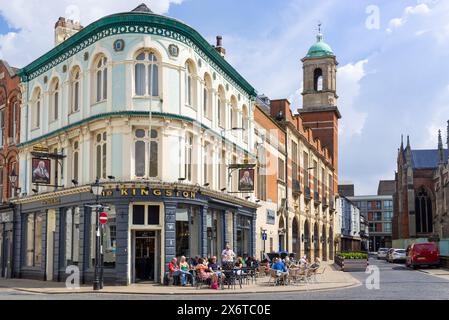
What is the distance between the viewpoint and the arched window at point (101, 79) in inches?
1091

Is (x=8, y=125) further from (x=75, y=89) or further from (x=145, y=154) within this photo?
(x=145, y=154)

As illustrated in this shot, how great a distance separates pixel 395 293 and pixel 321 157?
45793 mm

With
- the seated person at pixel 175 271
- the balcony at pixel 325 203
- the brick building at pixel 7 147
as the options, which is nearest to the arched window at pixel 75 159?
the brick building at pixel 7 147

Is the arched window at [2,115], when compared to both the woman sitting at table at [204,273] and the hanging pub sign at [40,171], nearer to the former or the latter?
the hanging pub sign at [40,171]

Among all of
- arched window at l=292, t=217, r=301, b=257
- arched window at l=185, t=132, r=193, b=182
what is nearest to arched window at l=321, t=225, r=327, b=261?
arched window at l=292, t=217, r=301, b=257

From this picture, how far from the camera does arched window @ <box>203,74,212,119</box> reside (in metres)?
31.1

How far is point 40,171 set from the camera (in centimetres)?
2942

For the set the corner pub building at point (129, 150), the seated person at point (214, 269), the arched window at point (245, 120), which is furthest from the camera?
the arched window at point (245, 120)

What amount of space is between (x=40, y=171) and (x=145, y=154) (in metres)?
6.08

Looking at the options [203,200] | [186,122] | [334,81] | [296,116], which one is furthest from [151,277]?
[334,81]

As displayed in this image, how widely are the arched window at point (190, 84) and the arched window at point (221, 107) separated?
4079 millimetres

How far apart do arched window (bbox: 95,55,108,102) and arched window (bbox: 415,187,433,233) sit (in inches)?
3092

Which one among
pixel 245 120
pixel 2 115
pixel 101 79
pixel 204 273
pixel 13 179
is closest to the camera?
pixel 204 273

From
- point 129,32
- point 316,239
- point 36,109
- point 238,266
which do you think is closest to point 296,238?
point 316,239
